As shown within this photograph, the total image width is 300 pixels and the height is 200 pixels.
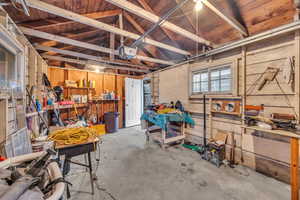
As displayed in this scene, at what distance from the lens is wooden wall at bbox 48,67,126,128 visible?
163 inches

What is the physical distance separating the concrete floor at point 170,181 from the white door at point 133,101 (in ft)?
9.07

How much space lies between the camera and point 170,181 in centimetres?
206

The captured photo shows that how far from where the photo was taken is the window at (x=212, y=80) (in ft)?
9.47

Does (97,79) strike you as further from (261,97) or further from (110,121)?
(261,97)

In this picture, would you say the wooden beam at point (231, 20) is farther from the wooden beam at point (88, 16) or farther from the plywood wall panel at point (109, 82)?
the plywood wall panel at point (109, 82)

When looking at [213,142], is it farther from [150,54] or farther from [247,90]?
[150,54]

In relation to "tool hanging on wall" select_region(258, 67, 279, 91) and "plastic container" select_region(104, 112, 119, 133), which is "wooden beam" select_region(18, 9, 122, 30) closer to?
"plastic container" select_region(104, 112, 119, 133)

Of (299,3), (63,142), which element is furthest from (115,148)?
(299,3)

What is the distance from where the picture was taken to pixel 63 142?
1.48m

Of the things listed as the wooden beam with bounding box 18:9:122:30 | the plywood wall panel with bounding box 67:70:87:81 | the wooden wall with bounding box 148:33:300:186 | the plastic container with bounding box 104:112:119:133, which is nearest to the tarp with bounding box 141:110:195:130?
the wooden wall with bounding box 148:33:300:186

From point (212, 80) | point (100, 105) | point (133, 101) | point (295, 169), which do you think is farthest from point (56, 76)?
point (295, 169)

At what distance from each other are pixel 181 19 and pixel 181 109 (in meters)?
A: 2.36

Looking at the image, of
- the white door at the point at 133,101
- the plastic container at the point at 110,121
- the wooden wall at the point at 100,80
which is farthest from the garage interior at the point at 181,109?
the white door at the point at 133,101

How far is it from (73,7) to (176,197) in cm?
356
